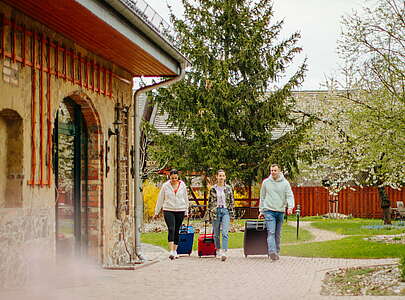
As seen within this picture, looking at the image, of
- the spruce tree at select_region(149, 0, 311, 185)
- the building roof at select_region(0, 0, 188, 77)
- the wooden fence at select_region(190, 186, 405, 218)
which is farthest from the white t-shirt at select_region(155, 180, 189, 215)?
the wooden fence at select_region(190, 186, 405, 218)

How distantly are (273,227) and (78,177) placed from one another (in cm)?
405

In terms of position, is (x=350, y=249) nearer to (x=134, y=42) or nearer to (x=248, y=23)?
(x=134, y=42)

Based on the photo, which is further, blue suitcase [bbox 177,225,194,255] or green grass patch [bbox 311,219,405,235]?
green grass patch [bbox 311,219,405,235]

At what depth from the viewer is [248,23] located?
26562mm

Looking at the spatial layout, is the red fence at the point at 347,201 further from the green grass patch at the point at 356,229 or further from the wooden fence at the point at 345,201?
the green grass patch at the point at 356,229

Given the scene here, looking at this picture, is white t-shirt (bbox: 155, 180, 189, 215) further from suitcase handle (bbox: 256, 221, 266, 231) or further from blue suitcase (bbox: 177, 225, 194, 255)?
suitcase handle (bbox: 256, 221, 266, 231)

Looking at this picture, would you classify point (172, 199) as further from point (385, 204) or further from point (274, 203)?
point (385, 204)

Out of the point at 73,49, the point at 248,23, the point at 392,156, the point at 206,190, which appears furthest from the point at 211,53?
the point at 73,49

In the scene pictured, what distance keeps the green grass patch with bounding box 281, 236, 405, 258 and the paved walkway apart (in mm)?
925

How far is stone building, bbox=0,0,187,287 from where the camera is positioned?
866cm

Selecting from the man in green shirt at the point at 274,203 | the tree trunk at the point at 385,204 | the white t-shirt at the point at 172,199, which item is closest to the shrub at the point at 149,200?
the tree trunk at the point at 385,204

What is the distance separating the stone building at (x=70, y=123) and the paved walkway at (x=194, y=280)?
0.43 metres

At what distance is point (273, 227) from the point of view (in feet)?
44.0

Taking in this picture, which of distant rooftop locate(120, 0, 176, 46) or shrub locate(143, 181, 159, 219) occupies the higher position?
distant rooftop locate(120, 0, 176, 46)
